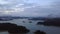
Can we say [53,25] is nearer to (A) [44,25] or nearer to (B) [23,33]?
(A) [44,25]

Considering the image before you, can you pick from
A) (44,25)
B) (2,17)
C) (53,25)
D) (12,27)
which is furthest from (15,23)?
(53,25)

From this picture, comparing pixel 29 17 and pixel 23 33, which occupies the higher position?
pixel 29 17

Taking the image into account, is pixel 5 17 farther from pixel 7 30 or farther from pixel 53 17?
pixel 53 17

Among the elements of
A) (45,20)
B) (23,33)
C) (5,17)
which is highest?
(5,17)

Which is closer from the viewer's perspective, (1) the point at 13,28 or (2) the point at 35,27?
(1) the point at 13,28

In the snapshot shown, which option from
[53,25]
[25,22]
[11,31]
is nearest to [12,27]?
[11,31]

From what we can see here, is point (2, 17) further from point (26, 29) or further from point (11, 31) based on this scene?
point (26, 29)

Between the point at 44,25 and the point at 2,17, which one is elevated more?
the point at 2,17
